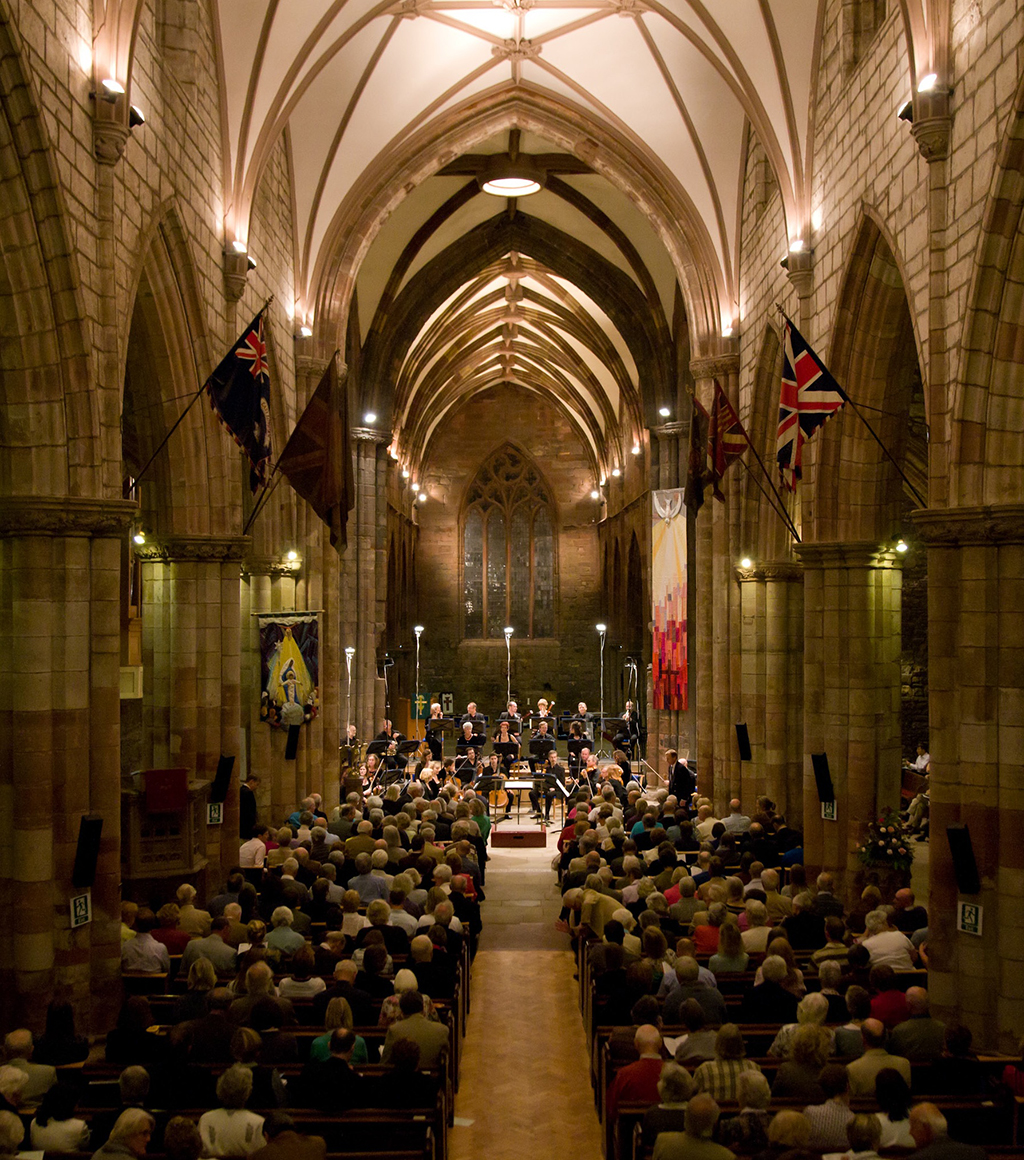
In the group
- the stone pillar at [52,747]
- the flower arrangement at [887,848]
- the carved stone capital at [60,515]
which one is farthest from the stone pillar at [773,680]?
the carved stone capital at [60,515]

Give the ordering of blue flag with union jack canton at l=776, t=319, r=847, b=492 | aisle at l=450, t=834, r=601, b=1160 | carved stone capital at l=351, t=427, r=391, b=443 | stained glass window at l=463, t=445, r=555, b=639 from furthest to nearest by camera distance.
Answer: stained glass window at l=463, t=445, r=555, b=639
carved stone capital at l=351, t=427, r=391, b=443
blue flag with union jack canton at l=776, t=319, r=847, b=492
aisle at l=450, t=834, r=601, b=1160

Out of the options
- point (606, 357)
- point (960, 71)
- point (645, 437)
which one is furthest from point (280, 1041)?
point (606, 357)

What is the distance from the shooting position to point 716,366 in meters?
18.2

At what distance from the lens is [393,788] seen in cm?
1577

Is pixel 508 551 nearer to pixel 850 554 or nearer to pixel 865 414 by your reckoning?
pixel 850 554

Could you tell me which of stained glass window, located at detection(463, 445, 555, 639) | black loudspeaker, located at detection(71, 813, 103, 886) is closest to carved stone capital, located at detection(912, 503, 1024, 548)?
black loudspeaker, located at detection(71, 813, 103, 886)

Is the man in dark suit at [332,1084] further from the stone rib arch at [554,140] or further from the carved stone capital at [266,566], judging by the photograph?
the stone rib arch at [554,140]

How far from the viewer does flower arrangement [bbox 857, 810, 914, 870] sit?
11.3 m

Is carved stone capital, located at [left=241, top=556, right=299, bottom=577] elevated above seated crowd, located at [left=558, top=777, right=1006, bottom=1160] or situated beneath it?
elevated above

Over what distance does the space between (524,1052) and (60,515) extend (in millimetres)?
5729

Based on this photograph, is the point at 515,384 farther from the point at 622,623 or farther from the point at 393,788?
the point at 393,788

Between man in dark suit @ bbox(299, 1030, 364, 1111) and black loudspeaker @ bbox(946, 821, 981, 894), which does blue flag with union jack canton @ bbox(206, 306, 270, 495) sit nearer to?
man in dark suit @ bbox(299, 1030, 364, 1111)

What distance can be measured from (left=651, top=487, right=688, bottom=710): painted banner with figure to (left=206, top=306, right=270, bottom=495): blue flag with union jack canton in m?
10.9

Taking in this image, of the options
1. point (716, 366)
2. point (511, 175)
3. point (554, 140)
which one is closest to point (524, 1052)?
point (716, 366)
